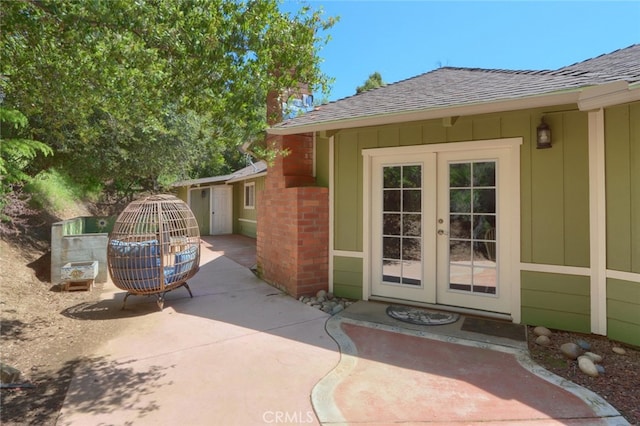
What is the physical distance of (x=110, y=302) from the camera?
5570 mm

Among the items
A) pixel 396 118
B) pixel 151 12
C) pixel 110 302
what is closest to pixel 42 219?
pixel 110 302

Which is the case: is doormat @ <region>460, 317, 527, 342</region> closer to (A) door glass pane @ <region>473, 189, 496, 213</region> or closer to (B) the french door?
(B) the french door

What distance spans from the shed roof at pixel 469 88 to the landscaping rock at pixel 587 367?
2558 mm

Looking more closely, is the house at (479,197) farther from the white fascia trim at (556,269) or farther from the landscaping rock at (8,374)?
the landscaping rock at (8,374)

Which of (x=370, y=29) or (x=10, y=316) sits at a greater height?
(x=370, y=29)

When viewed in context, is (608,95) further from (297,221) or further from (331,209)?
(297,221)

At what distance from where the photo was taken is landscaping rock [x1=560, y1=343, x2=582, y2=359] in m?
3.36

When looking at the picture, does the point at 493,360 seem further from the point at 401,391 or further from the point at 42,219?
the point at 42,219

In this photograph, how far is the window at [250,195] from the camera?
14.0 metres

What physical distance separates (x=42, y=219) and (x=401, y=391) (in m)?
12.3

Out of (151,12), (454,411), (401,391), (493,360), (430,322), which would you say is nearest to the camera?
(454,411)

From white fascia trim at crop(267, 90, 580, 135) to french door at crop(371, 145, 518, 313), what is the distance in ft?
2.56

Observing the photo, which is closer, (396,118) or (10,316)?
(396,118)

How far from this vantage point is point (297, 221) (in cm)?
543
